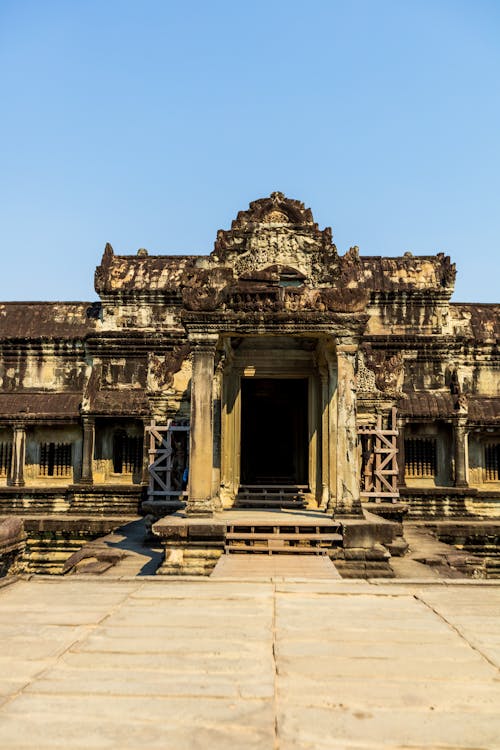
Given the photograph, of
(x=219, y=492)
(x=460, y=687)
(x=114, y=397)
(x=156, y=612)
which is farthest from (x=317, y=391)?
(x=460, y=687)

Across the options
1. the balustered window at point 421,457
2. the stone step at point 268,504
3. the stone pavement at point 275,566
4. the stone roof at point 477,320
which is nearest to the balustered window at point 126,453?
the stone step at point 268,504

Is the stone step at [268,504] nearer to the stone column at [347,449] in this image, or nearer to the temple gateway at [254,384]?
the temple gateway at [254,384]

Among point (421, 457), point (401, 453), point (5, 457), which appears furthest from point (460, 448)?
point (5, 457)

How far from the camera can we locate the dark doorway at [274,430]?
19.5 m

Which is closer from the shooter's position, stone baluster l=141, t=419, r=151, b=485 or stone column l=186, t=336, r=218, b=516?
stone column l=186, t=336, r=218, b=516

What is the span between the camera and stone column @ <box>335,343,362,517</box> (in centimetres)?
1022

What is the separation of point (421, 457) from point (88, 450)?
1069 cm

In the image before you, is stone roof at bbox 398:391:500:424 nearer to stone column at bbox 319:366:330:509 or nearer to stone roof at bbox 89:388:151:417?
stone column at bbox 319:366:330:509

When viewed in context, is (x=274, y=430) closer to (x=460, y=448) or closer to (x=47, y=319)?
(x=460, y=448)

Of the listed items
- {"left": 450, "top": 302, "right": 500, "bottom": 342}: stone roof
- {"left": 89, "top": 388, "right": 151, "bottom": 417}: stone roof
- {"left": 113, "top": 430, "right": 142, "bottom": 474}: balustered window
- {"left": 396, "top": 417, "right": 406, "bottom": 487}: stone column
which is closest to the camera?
{"left": 396, "top": 417, "right": 406, "bottom": 487}: stone column

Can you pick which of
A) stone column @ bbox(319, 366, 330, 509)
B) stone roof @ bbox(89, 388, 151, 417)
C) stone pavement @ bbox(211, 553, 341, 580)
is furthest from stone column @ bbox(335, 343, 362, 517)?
stone roof @ bbox(89, 388, 151, 417)

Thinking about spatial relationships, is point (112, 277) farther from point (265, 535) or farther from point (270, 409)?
point (265, 535)

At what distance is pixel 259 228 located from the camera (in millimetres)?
11891

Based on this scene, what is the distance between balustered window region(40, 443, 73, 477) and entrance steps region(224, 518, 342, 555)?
12.2 metres
